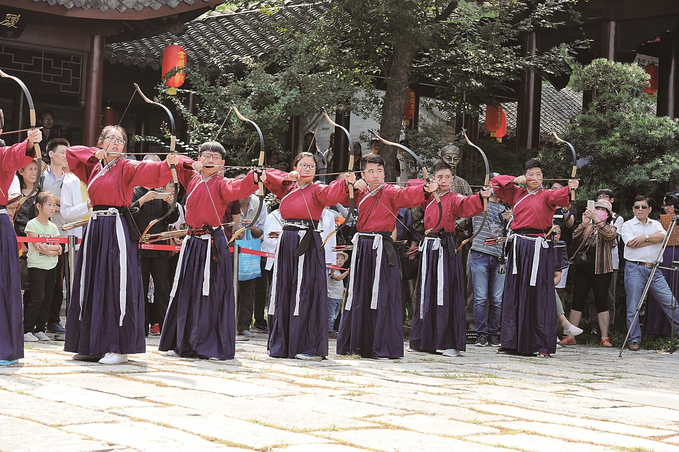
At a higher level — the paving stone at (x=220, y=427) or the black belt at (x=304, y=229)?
the black belt at (x=304, y=229)

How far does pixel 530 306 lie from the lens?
7359mm

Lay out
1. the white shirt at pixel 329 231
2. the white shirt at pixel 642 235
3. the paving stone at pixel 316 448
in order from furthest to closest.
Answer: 1. the white shirt at pixel 642 235
2. the white shirt at pixel 329 231
3. the paving stone at pixel 316 448

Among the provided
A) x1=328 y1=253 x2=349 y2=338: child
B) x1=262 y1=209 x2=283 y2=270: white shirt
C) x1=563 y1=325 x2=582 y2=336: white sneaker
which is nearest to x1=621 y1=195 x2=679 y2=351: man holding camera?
x1=563 y1=325 x2=582 y2=336: white sneaker

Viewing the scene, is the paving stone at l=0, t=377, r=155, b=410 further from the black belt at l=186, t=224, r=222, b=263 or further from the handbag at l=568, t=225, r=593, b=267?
the handbag at l=568, t=225, r=593, b=267

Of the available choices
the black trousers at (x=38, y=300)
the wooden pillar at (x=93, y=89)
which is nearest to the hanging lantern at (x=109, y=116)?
the wooden pillar at (x=93, y=89)

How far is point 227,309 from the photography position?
5.93 metres

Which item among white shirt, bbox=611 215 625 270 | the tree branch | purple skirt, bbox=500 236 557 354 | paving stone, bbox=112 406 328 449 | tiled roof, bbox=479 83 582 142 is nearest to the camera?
paving stone, bbox=112 406 328 449

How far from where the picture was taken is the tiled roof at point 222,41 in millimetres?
10961

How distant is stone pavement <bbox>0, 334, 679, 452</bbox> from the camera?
9.89 ft

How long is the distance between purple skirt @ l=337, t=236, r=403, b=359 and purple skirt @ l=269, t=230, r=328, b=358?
1.54 feet

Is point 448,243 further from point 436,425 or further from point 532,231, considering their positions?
point 436,425

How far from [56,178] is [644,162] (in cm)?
634

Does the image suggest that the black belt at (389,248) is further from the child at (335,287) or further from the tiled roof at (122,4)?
the tiled roof at (122,4)

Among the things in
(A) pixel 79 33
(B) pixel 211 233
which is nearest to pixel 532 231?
(B) pixel 211 233
